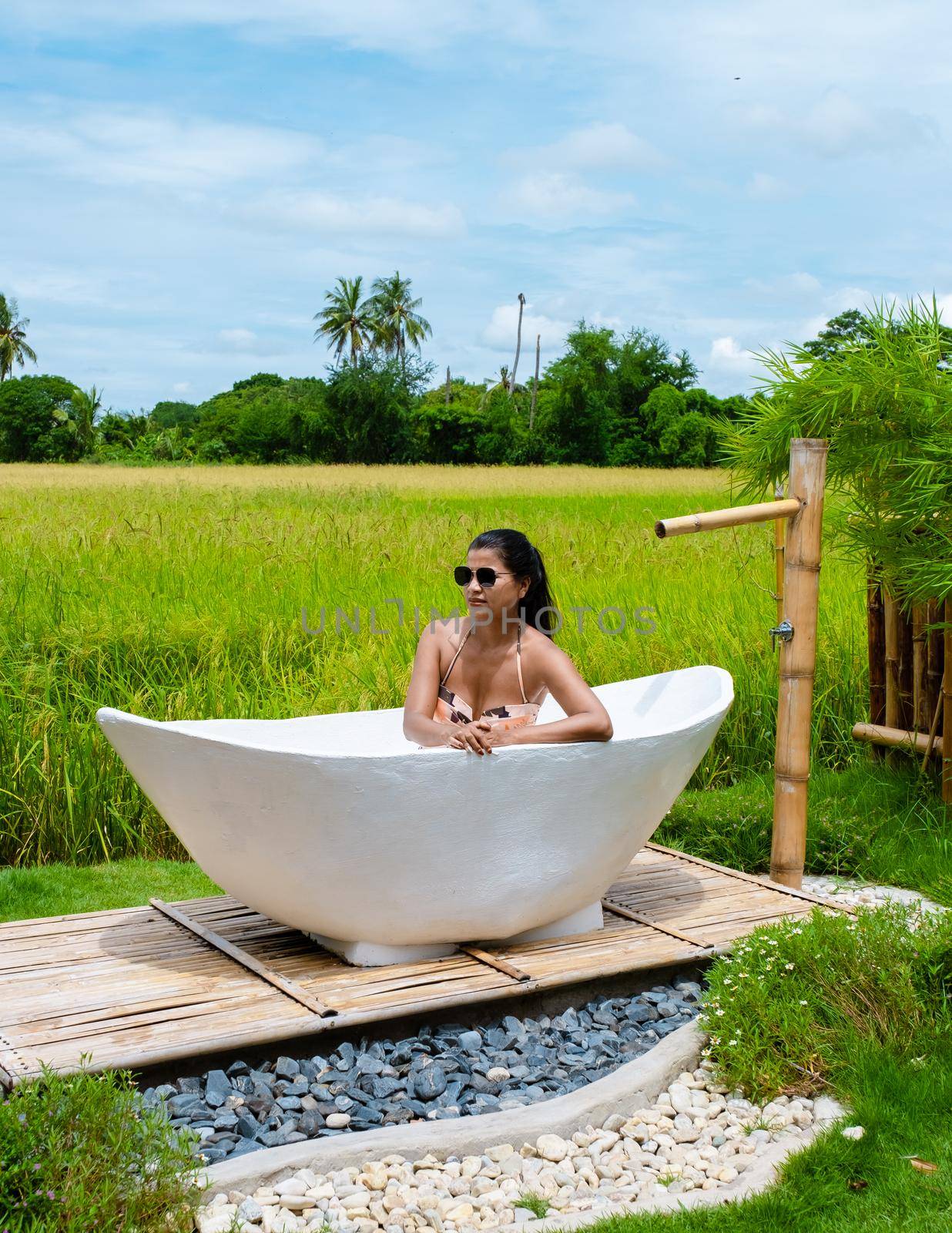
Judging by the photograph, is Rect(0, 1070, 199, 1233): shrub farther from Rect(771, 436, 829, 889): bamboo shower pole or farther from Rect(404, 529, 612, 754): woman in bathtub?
Rect(771, 436, 829, 889): bamboo shower pole

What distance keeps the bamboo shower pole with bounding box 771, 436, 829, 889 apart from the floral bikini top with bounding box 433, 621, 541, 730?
907 millimetres

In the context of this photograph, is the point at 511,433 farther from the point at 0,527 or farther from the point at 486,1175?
the point at 486,1175

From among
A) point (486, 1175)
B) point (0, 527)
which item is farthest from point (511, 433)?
point (486, 1175)

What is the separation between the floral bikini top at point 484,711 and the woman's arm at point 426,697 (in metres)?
0.03

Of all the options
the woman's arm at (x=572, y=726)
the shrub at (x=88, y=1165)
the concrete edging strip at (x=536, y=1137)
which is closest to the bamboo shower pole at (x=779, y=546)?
the woman's arm at (x=572, y=726)

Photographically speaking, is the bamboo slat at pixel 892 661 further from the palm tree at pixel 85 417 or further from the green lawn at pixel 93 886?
the palm tree at pixel 85 417

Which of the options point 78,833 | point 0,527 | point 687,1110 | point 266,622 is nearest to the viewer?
point 687,1110

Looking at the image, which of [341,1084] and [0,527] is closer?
[341,1084]

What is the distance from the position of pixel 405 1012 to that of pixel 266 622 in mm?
2917

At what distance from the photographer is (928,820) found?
4.32 m

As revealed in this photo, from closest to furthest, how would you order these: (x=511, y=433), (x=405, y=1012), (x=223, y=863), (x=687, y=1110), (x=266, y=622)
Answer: (x=687, y=1110)
(x=405, y=1012)
(x=223, y=863)
(x=266, y=622)
(x=511, y=433)

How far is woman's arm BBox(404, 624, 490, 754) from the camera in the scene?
304cm

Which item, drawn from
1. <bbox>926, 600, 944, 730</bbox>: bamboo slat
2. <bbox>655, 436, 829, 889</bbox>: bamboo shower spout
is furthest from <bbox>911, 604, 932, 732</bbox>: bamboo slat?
<bbox>655, 436, 829, 889</bbox>: bamboo shower spout

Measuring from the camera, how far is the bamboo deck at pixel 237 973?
8.23 ft
